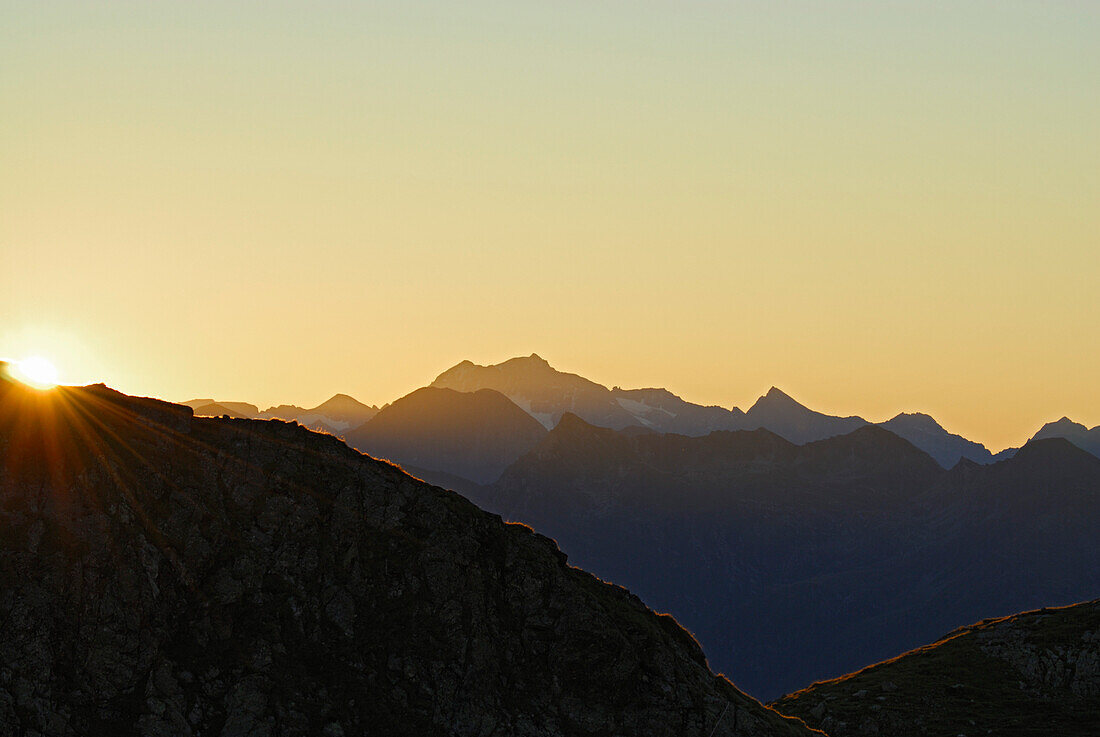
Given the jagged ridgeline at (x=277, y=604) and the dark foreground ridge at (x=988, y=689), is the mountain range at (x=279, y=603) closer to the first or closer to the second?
the jagged ridgeline at (x=277, y=604)

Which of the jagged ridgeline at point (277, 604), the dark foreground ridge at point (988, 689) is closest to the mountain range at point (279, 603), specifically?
the jagged ridgeline at point (277, 604)

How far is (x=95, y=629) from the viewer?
77625mm

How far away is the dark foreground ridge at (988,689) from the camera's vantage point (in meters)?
130

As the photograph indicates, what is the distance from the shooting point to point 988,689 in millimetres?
142000

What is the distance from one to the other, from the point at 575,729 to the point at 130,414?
37.9 m

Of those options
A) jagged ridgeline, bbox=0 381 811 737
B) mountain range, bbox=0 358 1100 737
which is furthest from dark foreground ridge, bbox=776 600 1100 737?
jagged ridgeline, bbox=0 381 811 737

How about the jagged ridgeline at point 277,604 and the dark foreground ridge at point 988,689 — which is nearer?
the jagged ridgeline at point 277,604

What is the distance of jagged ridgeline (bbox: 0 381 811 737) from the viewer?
252 ft

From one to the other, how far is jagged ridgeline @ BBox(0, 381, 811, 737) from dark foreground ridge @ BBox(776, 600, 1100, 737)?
40.7 m

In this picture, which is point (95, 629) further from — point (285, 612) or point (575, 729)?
point (575, 729)

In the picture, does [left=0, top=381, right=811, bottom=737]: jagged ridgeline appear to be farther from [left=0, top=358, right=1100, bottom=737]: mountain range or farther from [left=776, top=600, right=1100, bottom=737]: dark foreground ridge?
[left=776, top=600, right=1100, bottom=737]: dark foreground ridge

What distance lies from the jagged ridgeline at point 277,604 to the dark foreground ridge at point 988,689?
40661mm

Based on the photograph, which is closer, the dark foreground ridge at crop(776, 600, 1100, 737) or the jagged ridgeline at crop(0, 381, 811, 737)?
the jagged ridgeline at crop(0, 381, 811, 737)

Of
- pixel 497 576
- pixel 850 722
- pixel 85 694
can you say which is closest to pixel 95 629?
pixel 85 694
